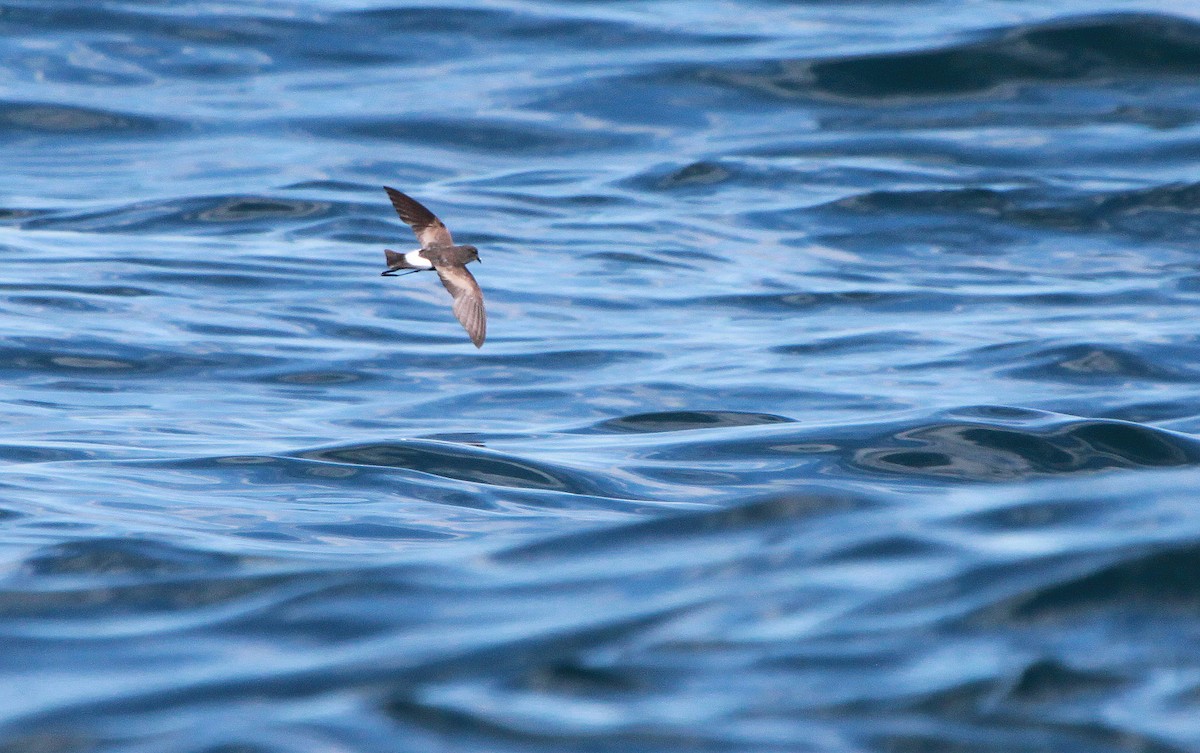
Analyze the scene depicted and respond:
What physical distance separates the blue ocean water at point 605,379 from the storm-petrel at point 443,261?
544mm

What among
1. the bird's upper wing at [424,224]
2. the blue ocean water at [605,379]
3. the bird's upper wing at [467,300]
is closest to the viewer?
the blue ocean water at [605,379]

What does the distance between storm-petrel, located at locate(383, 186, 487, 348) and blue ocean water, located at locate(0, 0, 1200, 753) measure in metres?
0.54

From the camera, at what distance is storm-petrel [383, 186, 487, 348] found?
23.5ft

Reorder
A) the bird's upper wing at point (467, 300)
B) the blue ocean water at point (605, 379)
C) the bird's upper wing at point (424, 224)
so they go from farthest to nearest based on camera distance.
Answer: the bird's upper wing at point (424, 224)
the bird's upper wing at point (467, 300)
the blue ocean water at point (605, 379)

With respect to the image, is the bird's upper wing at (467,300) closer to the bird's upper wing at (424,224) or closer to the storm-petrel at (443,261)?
the storm-petrel at (443,261)

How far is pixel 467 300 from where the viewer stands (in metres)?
7.29

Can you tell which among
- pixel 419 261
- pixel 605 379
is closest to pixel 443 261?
pixel 419 261

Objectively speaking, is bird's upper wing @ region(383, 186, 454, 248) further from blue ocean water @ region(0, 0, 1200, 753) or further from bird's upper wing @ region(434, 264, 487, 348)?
blue ocean water @ region(0, 0, 1200, 753)

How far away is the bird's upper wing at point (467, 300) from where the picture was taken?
712cm

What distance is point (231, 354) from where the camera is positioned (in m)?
9.13

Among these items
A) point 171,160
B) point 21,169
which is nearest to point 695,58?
point 171,160

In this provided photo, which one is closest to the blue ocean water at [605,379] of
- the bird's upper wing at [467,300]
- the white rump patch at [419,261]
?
the bird's upper wing at [467,300]

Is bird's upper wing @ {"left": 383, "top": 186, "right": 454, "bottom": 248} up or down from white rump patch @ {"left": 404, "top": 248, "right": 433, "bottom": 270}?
up

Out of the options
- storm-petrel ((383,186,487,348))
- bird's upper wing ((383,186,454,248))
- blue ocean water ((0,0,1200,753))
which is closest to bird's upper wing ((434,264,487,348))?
storm-petrel ((383,186,487,348))
